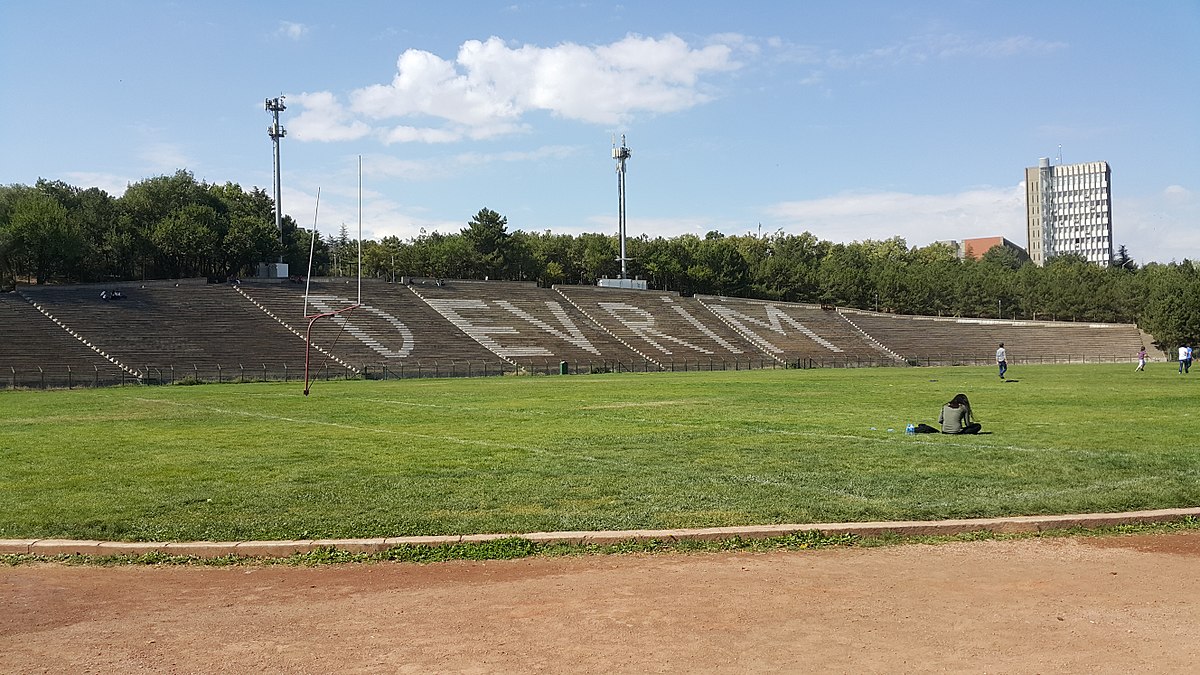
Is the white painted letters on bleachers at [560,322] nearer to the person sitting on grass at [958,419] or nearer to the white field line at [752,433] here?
the white field line at [752,433]

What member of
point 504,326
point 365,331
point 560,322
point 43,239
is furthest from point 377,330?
point 43,239

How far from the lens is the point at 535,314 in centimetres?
7744

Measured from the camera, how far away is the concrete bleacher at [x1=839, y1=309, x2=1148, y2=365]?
80.1 meters

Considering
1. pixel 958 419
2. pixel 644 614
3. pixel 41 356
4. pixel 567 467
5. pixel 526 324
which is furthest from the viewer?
pixel 526 324

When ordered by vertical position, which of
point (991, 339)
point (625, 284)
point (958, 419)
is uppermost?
point (625, 284)

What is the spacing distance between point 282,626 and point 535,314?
232 ft

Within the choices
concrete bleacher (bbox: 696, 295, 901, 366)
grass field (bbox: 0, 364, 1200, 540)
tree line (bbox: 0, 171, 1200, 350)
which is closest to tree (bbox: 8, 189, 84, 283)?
tree line (bbox: 0, 171, 1200, 350)

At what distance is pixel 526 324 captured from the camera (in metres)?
74.2

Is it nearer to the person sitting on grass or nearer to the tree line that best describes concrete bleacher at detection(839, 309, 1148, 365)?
the tree line

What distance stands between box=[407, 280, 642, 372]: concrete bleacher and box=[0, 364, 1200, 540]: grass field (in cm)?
4050

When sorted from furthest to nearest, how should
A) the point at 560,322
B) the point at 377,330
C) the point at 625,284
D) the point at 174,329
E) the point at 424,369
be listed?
the point at 625,284 < the point at 560,322 < the point at 377,330 < the point at 174,329 < the point at 424,369

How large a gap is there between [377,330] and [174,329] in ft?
43.1

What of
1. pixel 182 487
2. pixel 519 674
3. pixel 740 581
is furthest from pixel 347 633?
pixel 182 487

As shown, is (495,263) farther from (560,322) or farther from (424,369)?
(424,369)
